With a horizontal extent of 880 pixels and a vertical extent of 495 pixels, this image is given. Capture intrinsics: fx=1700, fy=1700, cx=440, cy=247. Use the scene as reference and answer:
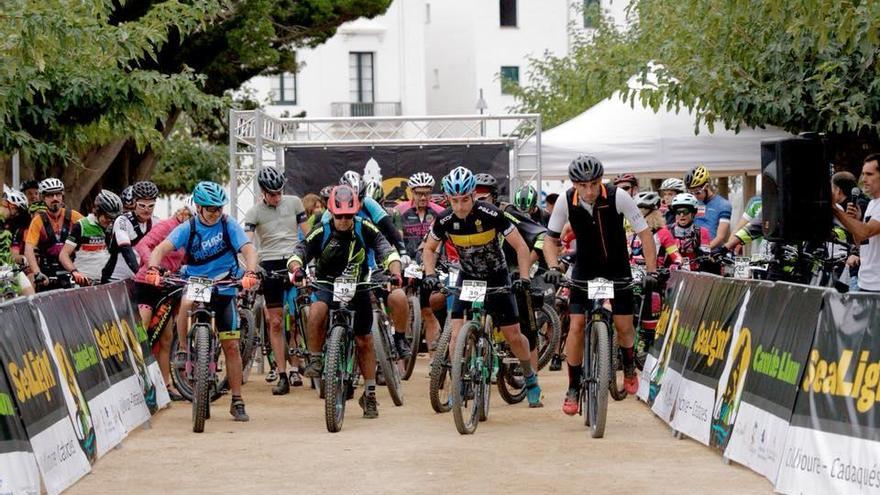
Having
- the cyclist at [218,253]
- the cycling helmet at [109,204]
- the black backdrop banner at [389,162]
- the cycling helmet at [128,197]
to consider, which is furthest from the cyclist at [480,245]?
the black backdrop banner at [389,162]

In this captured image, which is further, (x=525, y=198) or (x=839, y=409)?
(x=525, y=198)

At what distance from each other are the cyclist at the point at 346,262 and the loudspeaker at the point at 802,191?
3035 mm

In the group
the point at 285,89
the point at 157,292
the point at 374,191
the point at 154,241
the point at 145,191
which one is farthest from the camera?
the point at 285,89

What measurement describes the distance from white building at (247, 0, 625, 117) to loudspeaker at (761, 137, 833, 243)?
166ft

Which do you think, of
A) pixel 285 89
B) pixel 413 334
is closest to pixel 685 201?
pixel 413 334

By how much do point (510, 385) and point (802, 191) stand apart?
3.19m

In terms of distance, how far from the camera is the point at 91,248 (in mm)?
16625

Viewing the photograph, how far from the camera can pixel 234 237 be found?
1364cm

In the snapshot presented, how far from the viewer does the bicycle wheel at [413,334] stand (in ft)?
56.5

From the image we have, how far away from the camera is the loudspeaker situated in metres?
13.0

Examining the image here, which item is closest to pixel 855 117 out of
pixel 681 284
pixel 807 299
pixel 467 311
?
pixel 681 284

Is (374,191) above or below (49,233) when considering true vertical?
above

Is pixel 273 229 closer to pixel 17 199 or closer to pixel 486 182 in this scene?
pixel 486 182

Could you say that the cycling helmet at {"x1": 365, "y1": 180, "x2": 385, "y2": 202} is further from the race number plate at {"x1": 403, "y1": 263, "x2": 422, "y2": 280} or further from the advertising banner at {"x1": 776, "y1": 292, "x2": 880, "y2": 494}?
the advertising banner at {"x1": 776, "y1": 292, "x2": 880, "y2": 494}
